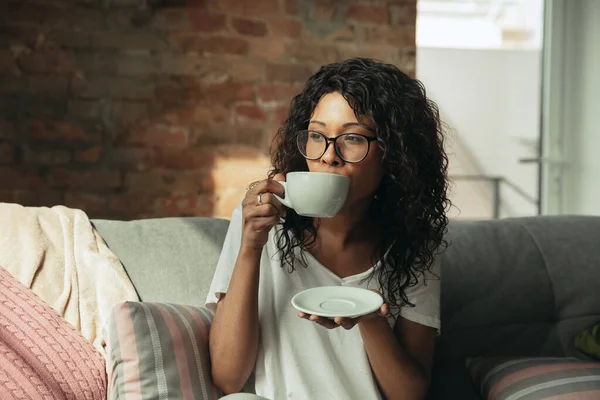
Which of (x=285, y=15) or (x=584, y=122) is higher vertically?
(x=285, y=15)

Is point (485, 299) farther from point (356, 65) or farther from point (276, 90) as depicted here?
point (276, 90)

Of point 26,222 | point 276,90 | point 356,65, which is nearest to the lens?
point 356,65

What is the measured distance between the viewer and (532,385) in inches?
53.9

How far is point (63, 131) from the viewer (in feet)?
8.53

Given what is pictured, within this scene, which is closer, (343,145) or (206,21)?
(343,145)

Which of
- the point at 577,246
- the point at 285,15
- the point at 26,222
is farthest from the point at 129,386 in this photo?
the point at 285,15

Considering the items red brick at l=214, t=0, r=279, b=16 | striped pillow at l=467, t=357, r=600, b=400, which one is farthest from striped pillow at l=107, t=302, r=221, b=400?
red brick at l=214, t=0, r=279, b=16

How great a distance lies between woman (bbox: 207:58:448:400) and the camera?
1.17 metres

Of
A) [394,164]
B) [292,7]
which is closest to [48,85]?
[292,7]

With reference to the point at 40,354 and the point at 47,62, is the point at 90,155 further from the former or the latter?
→ the point at 40,354

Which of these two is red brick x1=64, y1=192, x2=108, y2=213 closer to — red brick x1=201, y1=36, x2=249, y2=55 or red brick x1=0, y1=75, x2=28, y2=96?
red brick x1=0, y1=75, x2=28, y2=96

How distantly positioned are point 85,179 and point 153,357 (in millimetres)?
1599

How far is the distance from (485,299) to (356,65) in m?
0.72

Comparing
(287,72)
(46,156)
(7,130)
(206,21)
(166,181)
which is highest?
(206,21)
